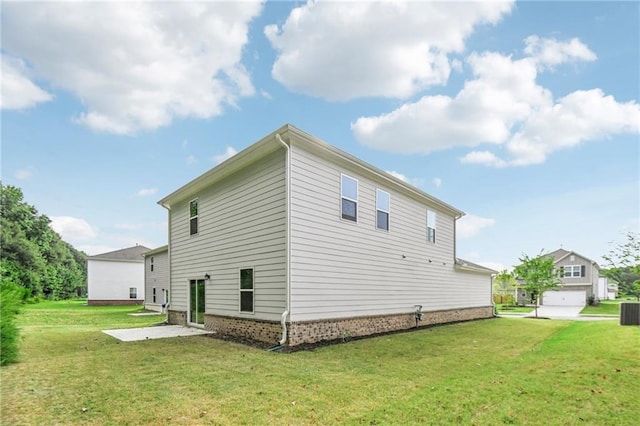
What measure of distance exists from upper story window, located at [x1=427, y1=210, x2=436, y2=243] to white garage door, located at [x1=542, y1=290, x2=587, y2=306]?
30604 mm

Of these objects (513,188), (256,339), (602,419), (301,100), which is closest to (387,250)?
(256,339)

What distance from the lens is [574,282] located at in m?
37.3

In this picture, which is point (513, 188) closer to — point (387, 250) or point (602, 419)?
point (387, 250)

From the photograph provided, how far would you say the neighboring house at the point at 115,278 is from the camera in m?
33.2

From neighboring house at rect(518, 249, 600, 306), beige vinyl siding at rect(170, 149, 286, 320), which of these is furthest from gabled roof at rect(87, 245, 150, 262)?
neighboring house at rect(518, 249, 600, 306)

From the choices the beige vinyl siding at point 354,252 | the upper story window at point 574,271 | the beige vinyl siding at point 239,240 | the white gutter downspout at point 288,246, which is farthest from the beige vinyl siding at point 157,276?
the upper story window at point 574,271

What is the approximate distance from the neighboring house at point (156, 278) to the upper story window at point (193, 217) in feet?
41.4

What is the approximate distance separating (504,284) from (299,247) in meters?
38.7

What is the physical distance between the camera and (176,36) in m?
10.2

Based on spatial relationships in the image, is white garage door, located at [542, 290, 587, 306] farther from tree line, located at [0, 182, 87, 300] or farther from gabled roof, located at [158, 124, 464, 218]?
tree line, located at [0, 182, 87, 300]

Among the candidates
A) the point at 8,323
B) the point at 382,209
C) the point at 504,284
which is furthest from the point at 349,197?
the point at 504,284

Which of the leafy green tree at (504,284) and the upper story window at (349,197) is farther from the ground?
the upper story window at (349,197)

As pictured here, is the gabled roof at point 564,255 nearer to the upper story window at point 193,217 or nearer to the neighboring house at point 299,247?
the neighboring house at point 299,247

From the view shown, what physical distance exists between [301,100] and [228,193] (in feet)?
19.6
